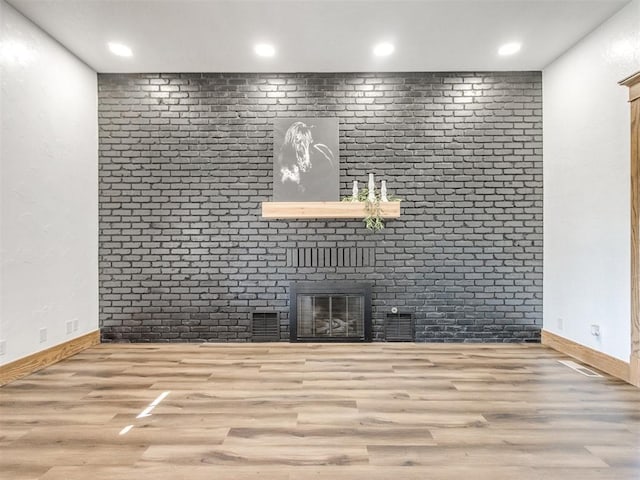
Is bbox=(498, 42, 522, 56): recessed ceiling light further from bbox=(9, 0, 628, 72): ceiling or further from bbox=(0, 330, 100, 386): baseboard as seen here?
bbox=(0, 330, 100, 386): baseboard

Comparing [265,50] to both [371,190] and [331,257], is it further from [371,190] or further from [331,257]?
[331,257]

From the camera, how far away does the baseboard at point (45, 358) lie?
3.20 metres

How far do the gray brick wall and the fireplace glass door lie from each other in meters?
0.20

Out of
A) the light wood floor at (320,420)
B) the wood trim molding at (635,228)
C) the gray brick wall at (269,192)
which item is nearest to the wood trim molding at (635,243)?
the wood trim molding at (635,228)

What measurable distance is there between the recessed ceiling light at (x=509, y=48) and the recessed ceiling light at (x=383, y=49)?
3.43ft

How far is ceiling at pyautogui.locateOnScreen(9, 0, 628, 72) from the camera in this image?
3.25 m

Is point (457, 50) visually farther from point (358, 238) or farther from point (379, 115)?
point (358, 238)

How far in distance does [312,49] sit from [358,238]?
1.95m

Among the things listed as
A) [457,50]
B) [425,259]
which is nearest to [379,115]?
[457,50]

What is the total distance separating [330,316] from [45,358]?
2.65 m

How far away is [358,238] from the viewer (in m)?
4.53

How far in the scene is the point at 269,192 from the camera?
14.8 ft

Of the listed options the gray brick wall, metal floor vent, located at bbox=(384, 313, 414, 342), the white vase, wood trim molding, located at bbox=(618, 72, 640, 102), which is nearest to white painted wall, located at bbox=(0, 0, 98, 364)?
the gray brick wall

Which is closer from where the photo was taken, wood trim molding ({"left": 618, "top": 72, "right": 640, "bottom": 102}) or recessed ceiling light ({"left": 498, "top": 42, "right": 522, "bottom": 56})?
wood trim molding ({"left": 618, "top": 72, "right": 640, "bottom": 102})
